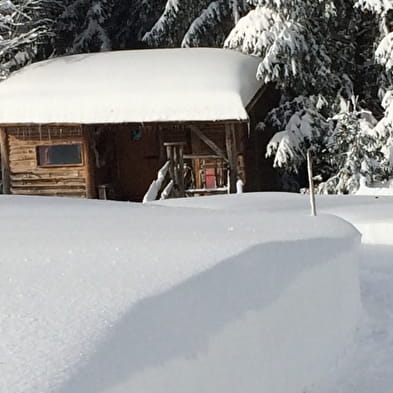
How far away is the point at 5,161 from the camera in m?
17.0

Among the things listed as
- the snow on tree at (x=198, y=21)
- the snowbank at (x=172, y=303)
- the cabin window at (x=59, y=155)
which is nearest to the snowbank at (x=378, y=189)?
the cabin window at (x=59, y=155)

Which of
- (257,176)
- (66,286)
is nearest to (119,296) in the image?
(66,286)

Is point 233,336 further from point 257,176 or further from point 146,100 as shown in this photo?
point 257,176

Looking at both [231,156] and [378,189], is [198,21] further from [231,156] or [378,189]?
[378,189]

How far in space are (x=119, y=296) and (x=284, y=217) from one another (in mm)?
3449

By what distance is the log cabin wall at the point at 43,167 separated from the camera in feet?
54.0

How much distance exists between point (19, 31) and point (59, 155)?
6.38 metres

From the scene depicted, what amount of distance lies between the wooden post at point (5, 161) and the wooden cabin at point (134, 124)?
2 centimetres

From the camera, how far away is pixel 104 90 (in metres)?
16.0

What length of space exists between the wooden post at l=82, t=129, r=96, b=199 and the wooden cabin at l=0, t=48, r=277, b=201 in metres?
0.02

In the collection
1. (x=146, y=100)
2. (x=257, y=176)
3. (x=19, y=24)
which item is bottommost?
(x=257, y=176)

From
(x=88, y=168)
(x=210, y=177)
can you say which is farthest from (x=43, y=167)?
(x=210, y=177)

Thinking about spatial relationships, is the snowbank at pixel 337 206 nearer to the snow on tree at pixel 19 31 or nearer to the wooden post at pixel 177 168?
the wooden post at pixel 177 168

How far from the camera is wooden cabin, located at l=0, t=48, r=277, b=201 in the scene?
1533cm
